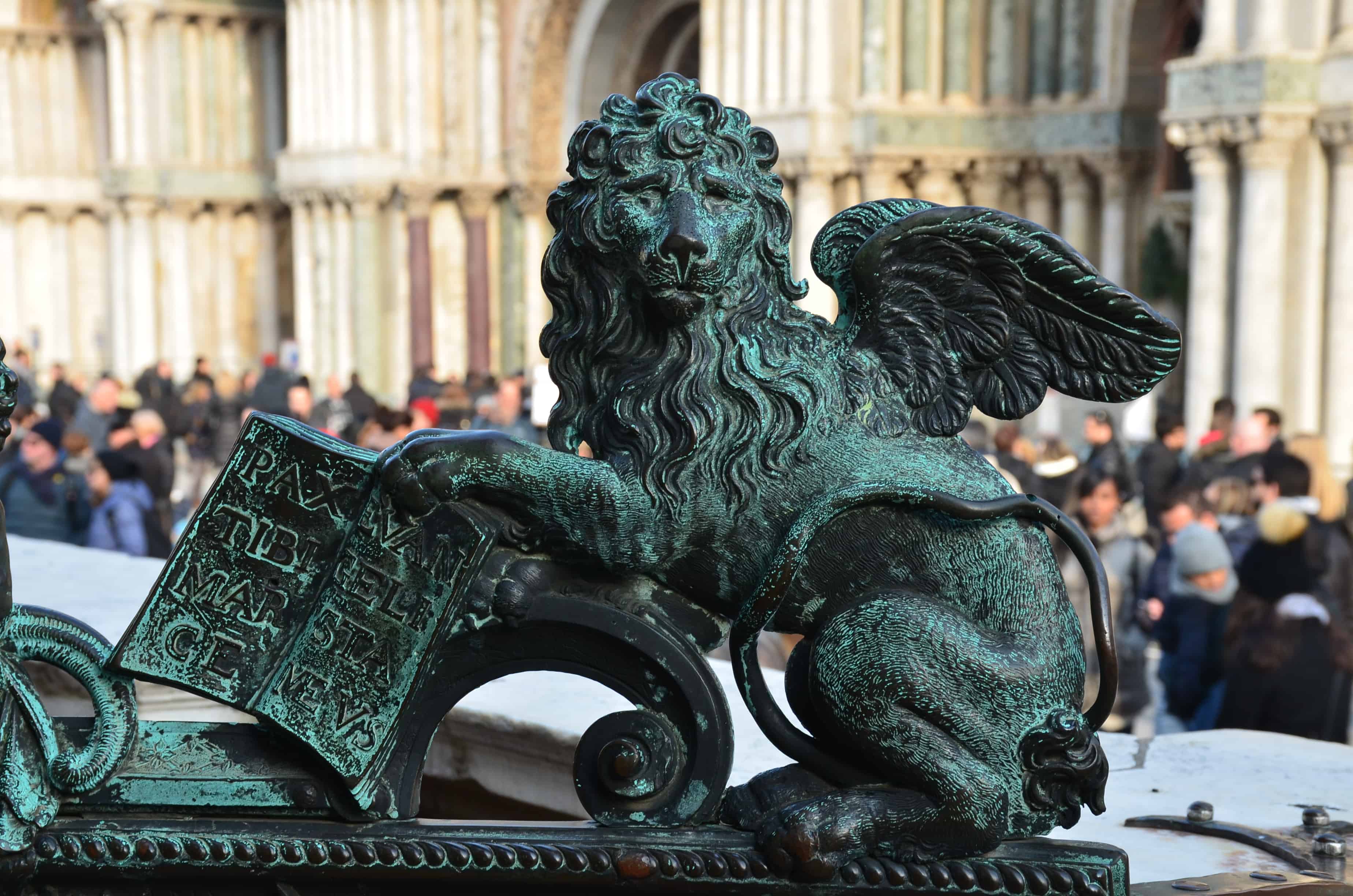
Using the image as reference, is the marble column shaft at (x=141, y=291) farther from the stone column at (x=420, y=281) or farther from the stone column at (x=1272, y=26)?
the stone column at (x=1272, y=26)

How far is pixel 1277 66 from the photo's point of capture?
38.4 ft

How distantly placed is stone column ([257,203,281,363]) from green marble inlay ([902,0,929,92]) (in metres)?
15.5

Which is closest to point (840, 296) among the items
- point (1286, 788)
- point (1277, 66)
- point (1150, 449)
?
point (1286, 788)

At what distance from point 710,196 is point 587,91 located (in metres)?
21.1

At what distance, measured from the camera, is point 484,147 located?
24125 millimetres

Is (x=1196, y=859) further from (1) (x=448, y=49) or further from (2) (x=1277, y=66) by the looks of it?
(1) (x=448, y=49)

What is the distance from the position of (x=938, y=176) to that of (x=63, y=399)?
7938mm

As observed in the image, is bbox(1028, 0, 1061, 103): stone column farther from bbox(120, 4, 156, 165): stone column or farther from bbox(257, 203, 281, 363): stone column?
bbox(120, 4, 156, 165): stone column

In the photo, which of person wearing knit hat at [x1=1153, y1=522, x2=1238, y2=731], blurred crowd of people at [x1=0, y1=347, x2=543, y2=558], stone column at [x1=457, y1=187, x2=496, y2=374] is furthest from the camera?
stone column at [x1=457, y1=187, x2=496, y2=374]

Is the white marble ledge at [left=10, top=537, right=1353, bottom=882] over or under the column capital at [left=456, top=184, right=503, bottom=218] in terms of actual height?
under

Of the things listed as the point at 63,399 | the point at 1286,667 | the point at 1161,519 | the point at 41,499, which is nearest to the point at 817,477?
the point at 1286,667

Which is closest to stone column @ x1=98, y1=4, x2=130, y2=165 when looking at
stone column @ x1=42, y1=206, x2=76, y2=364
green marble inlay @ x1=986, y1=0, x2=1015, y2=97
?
stone column @ x1=42, y1=206, x2=76, y2=364

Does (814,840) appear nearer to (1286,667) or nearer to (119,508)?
(1286,667)

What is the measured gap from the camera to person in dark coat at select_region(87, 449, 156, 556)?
8.35 metres
